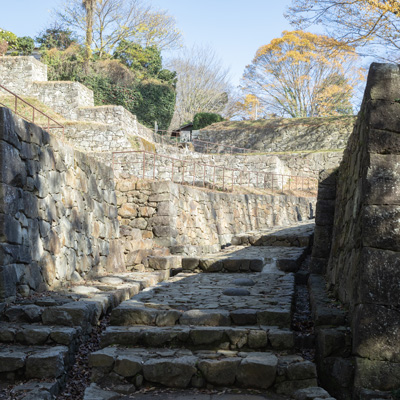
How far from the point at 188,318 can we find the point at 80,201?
133 inches

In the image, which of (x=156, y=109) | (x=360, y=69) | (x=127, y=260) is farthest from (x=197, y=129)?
(x=127, y=260)

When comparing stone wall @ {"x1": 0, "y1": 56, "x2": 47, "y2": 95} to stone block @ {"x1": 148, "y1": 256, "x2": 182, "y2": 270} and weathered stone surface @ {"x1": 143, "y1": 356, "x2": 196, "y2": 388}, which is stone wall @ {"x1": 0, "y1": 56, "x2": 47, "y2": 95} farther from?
weathered stone surface @ {"x1": 143, "y1": 356, "x2": 196, "y2": 388}

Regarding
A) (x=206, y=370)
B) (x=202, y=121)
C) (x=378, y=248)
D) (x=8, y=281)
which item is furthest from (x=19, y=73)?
(x=378, y=248)

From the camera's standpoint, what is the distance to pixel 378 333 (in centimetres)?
378

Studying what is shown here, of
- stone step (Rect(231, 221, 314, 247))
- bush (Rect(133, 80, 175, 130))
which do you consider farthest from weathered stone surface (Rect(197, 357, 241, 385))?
bush (Rect(133, 80, 175, 130))

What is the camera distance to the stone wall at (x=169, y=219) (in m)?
10.0

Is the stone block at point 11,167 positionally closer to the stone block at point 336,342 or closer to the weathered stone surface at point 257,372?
the weathered stone surface at point 257,372

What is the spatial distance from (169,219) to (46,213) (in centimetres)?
411

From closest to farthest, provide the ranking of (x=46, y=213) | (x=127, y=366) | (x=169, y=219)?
1. (x=127, y=366)
2. (x=46, y=213)
3. (x=169, y=219)

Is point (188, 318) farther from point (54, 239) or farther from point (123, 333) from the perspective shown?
point (54, 239)

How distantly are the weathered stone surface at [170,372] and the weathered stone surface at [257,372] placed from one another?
1.42 ft

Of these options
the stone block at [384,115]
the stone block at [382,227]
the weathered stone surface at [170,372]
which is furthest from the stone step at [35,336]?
the stone block at [384,115]

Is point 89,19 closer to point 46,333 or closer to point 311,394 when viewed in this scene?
point 46,333

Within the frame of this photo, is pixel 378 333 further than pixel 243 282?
No
